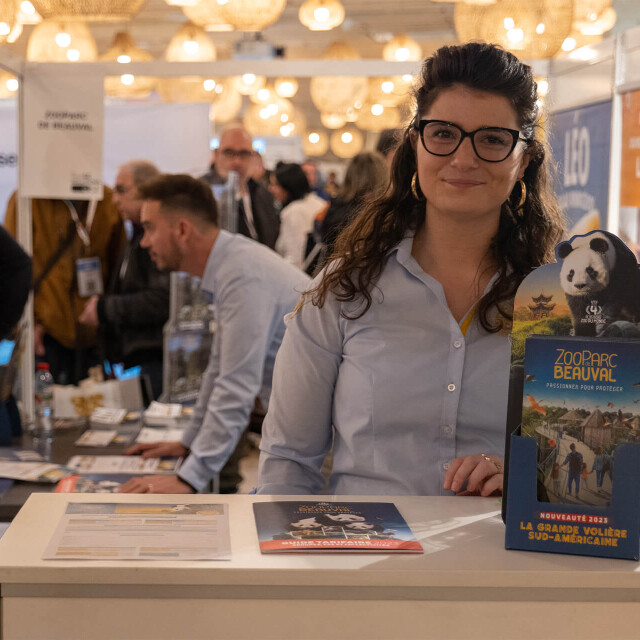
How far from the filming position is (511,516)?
1131 mm

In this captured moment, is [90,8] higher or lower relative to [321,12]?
lower

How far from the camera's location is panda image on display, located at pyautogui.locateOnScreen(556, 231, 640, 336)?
1.13 metres

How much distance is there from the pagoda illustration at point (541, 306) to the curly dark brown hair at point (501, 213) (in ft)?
1.41

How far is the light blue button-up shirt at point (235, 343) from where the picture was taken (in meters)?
2.65

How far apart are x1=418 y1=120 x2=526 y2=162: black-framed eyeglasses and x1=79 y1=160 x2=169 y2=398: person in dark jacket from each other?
9.74 ft

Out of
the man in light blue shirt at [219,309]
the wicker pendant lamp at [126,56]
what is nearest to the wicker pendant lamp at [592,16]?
the man in light blue shirt at [219,309]

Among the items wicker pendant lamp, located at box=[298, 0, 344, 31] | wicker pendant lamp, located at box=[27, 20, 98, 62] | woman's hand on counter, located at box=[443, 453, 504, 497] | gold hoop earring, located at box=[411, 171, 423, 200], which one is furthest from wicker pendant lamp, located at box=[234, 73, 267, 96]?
woman's hand on counter, located at box=[443, 453, 504, 497]

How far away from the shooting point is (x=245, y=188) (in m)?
5.23

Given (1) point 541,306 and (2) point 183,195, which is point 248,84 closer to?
(2) point 183,195

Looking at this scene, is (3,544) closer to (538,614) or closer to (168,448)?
(538,614)

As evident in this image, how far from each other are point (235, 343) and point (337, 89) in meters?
4.81

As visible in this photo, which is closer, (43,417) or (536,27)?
(43,417)

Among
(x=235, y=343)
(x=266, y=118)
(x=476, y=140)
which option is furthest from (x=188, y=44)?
(x=476, y=140)

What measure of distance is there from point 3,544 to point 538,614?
0.64m
